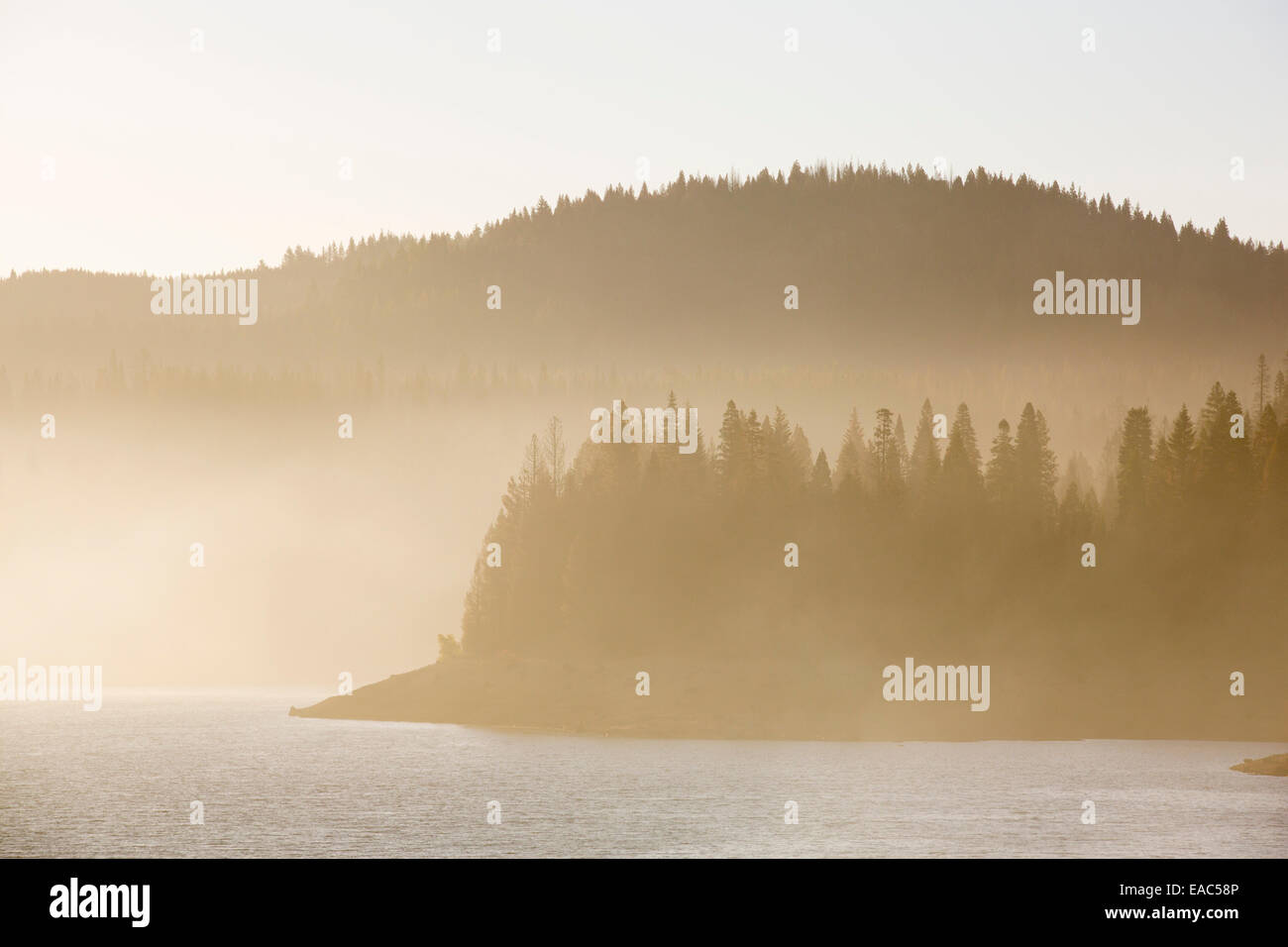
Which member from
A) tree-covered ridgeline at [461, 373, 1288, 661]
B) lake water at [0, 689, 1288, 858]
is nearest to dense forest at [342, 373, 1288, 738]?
tree-covered ridgeline at [461, 373, 1288, 661]

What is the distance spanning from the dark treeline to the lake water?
13611 mm

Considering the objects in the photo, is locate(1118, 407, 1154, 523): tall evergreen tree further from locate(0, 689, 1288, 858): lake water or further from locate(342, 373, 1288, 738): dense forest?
locate(0, 689, 1288, 858): lake water

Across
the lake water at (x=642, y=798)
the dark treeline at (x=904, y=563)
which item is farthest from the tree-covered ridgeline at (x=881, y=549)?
the lake water at (x=642, y=798)

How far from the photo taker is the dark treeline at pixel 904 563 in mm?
154000

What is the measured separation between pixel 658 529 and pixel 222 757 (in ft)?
173

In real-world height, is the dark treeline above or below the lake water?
above

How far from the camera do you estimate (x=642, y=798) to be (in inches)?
4033

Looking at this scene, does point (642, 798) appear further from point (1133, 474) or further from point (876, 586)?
point (1133, 474)

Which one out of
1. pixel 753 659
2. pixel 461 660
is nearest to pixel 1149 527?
pixel 753 659

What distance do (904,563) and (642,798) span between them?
2701 inches

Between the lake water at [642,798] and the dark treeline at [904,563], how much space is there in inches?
536

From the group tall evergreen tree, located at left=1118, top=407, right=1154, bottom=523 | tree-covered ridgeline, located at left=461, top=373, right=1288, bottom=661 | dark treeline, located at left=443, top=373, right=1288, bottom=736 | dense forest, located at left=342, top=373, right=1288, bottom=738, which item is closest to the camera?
dense forest, located at left=342, top=373, right=1288, bottom=738

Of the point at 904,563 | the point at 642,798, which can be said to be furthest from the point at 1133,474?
the point at 642,798

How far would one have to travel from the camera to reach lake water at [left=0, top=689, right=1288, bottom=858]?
85875mm
